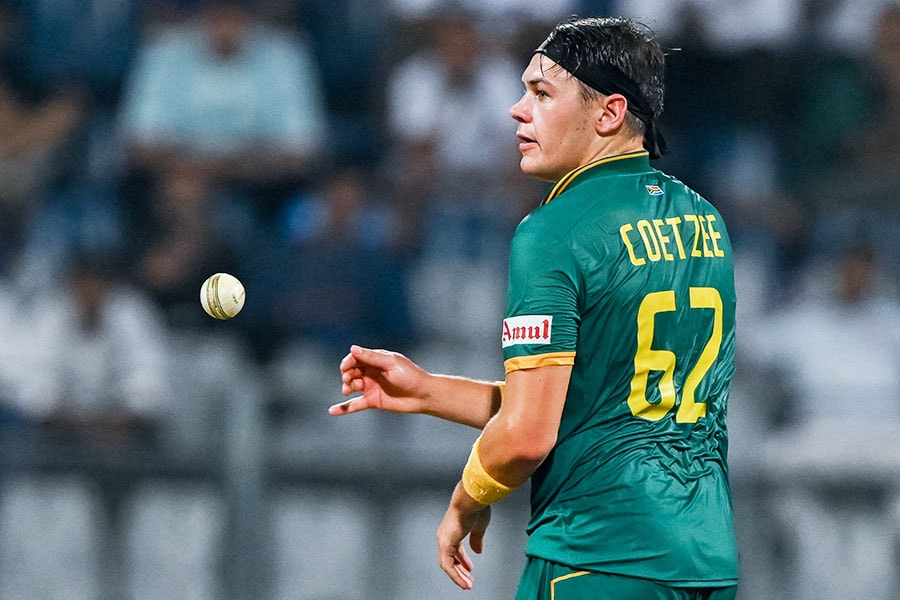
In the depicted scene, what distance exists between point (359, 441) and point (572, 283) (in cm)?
405

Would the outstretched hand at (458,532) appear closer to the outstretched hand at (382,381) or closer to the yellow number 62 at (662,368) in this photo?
the outstretched hand at (382,381)

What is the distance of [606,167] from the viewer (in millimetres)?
3477

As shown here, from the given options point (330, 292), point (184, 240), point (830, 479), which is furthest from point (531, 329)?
point (184, 240)

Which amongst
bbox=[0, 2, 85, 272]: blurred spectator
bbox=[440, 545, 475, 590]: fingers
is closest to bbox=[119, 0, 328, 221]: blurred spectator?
bbox=[0, 2, 85, 272]: blurred spectator

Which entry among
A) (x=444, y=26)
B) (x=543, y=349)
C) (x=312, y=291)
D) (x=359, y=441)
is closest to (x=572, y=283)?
(x=543, y=349)

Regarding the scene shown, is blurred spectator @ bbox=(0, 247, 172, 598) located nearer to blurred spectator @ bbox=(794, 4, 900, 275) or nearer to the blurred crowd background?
the blurred crowd background

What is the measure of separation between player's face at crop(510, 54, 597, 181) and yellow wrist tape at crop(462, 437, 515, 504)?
2.39ft

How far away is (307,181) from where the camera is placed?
9391 millimetres

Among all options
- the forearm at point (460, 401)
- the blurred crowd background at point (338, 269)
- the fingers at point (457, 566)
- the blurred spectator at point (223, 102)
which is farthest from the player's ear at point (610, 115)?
the blurred spectator at point (223, 102)

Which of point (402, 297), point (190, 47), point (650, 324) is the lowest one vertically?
point (650, 324)

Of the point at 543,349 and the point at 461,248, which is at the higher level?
the point at 461,248

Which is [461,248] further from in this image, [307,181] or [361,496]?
[361,496]

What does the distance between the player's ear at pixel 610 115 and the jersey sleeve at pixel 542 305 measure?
0.36m

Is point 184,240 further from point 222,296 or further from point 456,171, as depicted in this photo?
point 222,296
